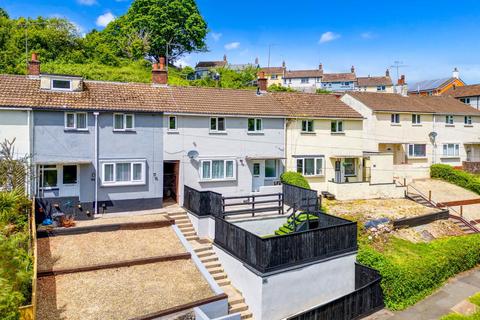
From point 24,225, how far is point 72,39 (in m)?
32.7

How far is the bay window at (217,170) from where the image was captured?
82.0 ft

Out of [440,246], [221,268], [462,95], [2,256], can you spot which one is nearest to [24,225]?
[2,256]

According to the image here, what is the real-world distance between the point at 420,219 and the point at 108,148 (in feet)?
69.2

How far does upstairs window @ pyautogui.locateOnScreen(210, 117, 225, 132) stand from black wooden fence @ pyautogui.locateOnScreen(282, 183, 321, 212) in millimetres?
6085

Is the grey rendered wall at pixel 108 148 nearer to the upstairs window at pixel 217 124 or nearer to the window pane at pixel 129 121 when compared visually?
the window pane at pixel 129 121

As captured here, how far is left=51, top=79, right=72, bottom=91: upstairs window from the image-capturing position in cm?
2219

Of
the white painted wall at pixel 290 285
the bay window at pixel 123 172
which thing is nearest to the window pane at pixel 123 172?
the bay window at pixel 123 172

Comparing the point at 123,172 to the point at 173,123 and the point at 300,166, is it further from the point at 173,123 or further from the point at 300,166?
the point at 300,166

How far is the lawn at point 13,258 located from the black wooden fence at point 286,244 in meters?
8.49

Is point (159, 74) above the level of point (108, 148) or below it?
above

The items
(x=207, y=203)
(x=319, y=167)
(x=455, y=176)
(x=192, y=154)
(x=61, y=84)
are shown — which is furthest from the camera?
(x=455, y=176)

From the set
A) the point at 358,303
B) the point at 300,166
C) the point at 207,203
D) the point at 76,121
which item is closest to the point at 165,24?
the point at 300,166

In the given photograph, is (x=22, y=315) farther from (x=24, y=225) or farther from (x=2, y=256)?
(x=24, y=225)

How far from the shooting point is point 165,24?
2084 inches
